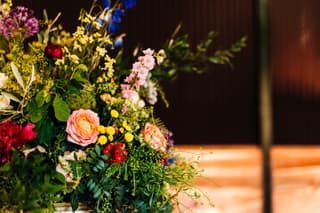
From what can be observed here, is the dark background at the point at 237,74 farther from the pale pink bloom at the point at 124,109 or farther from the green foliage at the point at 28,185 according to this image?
the green foliage at the point at 28,185

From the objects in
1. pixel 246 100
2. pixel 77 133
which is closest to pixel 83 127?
pixel 77 133

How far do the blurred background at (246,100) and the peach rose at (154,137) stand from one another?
1.32 metres

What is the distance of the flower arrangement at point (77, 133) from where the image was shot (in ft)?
2.93

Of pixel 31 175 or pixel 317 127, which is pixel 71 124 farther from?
pixel 317 127

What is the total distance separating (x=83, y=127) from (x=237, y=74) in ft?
5.46

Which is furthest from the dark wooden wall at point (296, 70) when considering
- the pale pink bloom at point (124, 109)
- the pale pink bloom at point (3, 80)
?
the pale pink bloom at point (3, 80)

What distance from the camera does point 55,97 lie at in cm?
96

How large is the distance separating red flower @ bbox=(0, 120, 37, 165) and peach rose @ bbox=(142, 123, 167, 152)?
0.62 ft

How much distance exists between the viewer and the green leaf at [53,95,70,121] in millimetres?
946

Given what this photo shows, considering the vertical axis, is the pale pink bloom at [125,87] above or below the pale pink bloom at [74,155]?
above

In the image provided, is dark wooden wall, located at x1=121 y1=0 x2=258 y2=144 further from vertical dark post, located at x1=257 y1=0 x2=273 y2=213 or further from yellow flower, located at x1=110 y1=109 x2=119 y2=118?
yellow flower, located at x1=110 y1=109 x2=119 y2=118

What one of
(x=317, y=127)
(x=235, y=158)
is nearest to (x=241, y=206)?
(x=235, y=158)

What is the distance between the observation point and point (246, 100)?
258 cm

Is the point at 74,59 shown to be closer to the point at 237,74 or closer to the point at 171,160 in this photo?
the point at 171,160
